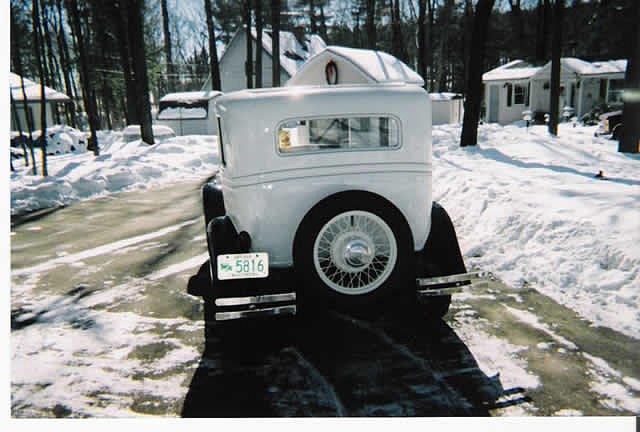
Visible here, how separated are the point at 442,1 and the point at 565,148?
25382mm

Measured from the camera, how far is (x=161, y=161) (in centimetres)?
1293

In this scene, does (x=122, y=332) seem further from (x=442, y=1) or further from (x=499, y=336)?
(x=442, y=1)

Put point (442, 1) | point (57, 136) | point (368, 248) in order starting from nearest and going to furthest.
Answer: point (368, 248) < point (57, 136) < point (442, 1)

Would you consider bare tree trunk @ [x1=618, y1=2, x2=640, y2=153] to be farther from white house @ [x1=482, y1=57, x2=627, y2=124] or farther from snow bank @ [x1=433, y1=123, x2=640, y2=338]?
white house @ [x1=482, y1=57, x2=627, y2=124]

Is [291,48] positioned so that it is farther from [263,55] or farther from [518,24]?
[518,24]

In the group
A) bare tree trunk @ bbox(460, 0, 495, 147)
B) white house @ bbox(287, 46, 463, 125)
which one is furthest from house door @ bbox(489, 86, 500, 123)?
white house @ bbox(287, 46, 463, 125)

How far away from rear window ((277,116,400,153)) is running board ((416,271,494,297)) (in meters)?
1.06

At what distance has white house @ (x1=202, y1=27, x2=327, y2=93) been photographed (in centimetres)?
2959

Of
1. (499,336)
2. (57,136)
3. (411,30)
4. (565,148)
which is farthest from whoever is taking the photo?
(411,30)

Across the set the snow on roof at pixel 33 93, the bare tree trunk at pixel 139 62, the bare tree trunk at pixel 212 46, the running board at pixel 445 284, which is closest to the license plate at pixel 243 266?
the running board at pixel 445 284

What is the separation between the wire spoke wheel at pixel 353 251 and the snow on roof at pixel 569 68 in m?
24.9

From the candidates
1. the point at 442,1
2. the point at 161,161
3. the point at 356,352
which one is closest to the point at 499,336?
the point at 356,352

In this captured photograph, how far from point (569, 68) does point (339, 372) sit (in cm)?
2624
